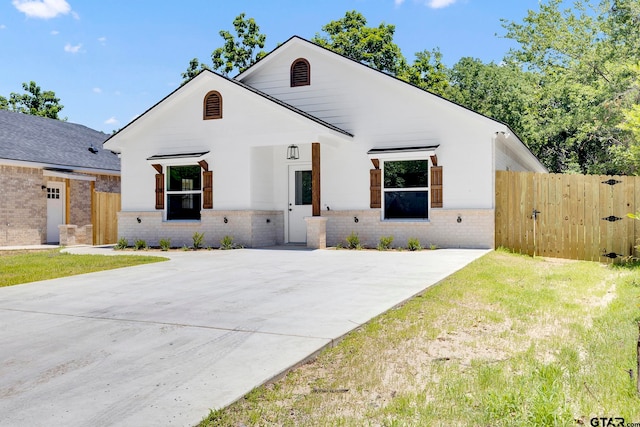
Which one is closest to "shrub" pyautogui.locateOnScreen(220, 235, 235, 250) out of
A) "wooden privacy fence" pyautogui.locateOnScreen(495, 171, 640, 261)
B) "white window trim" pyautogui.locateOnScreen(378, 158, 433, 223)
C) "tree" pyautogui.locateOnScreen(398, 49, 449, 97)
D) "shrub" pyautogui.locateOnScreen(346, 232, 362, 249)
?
"shrub" pyautogui.locateOnScreen(346, 232, 362, 249)

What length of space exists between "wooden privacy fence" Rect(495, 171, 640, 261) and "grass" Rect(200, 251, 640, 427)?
20.6 ft

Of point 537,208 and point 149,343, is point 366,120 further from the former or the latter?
point 149,343

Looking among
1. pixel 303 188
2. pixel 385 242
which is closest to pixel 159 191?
pixel 303 188

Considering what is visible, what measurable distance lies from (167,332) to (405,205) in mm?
11201

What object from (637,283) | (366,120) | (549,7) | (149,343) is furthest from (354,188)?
(549,7)

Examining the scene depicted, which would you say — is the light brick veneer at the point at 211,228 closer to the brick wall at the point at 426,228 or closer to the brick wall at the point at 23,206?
the brick wall at the point at 426,228

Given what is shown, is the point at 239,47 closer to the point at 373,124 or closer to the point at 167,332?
the point at 373,124

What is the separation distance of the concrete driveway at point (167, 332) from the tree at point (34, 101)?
125ft

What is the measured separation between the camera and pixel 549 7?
27.3 meters

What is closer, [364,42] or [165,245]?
[165,245]

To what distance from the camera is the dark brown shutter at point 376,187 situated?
15.9 meters

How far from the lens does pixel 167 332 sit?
18.5 feet

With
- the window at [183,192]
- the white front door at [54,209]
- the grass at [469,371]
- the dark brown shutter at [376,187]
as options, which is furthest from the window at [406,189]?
the white front door at [54,209]

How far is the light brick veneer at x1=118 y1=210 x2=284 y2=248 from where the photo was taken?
53.6ft
